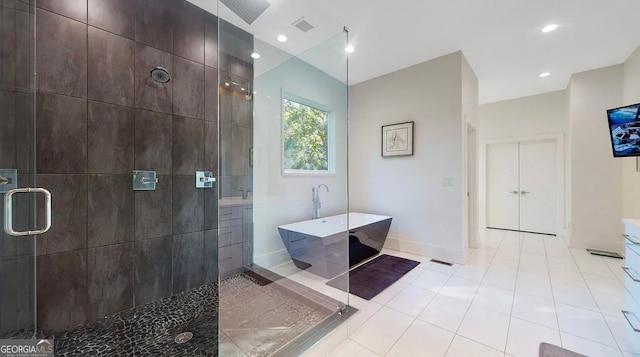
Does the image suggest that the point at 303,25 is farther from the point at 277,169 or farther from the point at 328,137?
the point at 277,169

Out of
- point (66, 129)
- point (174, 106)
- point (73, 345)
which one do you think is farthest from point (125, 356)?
point (174, 106)

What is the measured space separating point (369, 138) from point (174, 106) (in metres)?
2.96

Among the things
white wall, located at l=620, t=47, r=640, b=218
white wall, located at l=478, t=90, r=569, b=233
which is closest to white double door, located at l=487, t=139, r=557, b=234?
white wall, located at l=478, t=90, r=569, b=233

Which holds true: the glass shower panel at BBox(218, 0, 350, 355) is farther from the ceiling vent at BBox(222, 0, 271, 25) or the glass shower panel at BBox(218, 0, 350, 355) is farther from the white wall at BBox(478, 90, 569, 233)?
the white wall at BBox(478, 90, 569, 233)

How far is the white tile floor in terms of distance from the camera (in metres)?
1.61

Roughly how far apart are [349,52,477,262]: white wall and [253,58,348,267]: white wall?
0.80m

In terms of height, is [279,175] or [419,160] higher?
[419,160]

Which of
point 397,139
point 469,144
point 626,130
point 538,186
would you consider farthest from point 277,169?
point 538,186

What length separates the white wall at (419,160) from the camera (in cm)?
317

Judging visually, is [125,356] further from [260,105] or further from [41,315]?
[260,105]

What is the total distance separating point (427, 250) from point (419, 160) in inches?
52.7

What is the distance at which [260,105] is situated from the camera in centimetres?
281

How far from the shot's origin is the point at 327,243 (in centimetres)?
259

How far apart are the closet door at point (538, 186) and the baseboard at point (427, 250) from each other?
3095 millimetres
